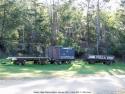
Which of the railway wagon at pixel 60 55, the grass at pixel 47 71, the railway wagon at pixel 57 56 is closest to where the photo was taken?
the grass at pixel 47 71

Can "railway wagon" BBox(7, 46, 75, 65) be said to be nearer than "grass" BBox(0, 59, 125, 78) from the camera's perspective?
No

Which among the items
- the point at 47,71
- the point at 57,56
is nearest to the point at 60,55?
the point at 57,56

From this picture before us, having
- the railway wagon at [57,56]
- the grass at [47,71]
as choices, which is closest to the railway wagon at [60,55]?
the railway wagon at [57,56]

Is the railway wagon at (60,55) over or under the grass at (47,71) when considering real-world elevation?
over

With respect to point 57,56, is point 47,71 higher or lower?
lower

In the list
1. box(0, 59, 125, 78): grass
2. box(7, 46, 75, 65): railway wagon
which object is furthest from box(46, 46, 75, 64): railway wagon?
box(0, 59, 125, 78): grass

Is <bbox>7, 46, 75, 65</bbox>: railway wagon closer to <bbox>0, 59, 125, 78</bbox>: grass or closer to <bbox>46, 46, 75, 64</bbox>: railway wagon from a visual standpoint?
<bbox>46, 46, 75, 64</bbox>: railway wagon

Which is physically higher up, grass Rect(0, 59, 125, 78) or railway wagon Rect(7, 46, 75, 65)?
railway wagon Rect(7, 46, 75, 65)

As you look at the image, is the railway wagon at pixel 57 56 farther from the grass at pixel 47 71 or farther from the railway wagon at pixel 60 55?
the grass at pixel 47 71

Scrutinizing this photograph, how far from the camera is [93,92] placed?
45.6ft

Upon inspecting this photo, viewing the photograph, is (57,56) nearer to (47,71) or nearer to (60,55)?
(60,55)

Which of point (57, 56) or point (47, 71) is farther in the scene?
point (57, 56)

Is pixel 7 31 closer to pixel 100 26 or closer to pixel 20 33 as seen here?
pixel 20 33

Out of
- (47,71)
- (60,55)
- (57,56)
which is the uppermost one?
(60,55)
